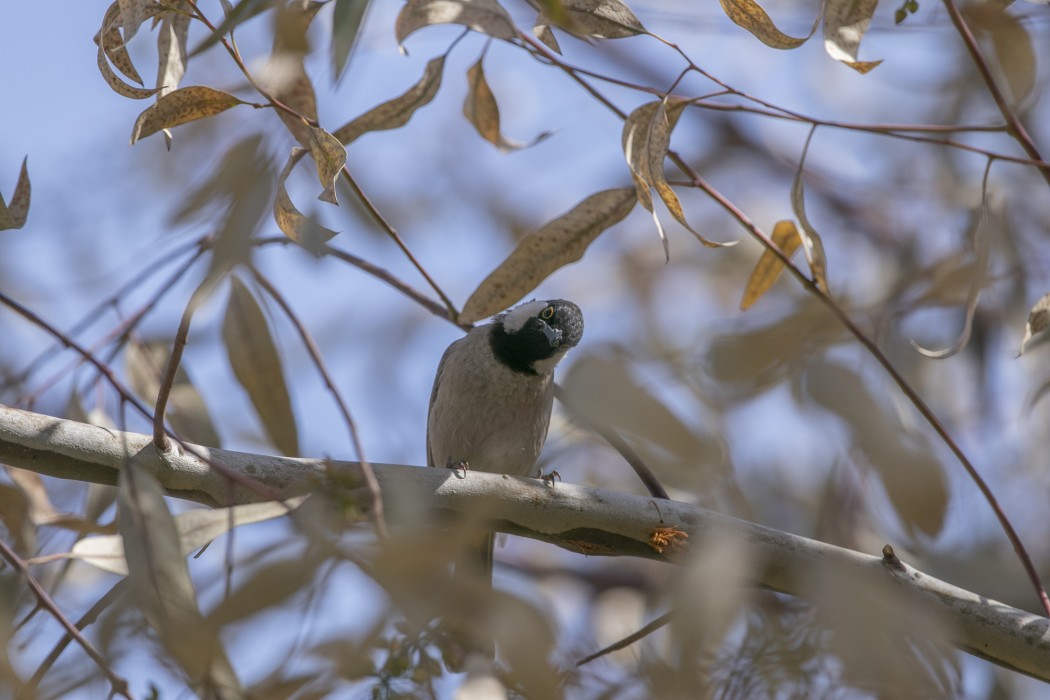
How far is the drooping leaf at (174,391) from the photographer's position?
2984 mm

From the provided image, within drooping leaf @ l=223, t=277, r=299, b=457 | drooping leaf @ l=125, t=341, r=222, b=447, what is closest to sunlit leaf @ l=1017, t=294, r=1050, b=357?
drooping leaf @ l=223, t=277, r=299, b=457

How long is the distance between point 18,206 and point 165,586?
3.49 feet

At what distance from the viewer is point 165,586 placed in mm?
1555

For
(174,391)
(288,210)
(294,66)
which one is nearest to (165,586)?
(288,210)

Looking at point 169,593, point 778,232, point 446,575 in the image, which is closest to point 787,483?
point 778,232

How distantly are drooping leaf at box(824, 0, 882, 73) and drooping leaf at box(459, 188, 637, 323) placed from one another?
647 mm

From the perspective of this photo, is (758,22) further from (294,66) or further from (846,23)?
(294,66)

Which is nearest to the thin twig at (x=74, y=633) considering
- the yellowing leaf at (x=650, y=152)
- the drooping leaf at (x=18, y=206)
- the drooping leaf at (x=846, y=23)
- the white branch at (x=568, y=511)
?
the white branch at (x=568, y=511)

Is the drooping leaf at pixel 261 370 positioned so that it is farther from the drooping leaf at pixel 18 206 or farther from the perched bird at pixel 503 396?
the perched bird at pixel 503 396

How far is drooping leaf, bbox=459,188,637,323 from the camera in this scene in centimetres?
261

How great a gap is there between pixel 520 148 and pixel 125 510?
4.88ft

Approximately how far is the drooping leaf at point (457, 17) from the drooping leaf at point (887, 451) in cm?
113

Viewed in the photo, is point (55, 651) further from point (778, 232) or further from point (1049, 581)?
point (1049, 581)

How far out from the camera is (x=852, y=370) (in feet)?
8.30
